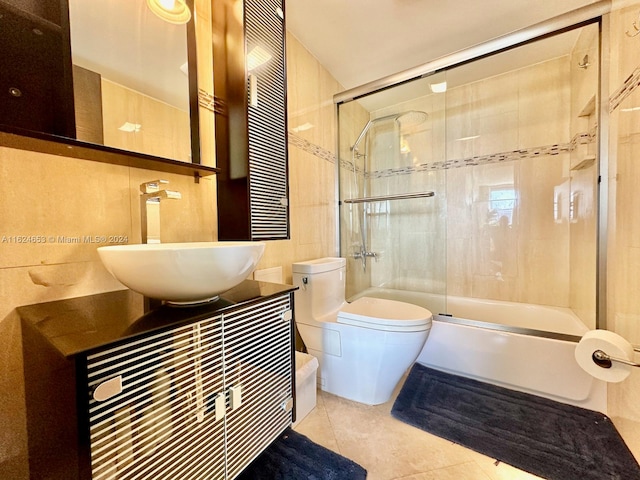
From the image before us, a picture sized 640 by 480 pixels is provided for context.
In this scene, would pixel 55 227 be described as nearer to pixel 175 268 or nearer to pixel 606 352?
pixel 175 268

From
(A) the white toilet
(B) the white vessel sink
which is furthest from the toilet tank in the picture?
(B) the white vessel sink

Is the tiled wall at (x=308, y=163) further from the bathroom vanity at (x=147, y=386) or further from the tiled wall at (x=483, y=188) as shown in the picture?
the bathroom vanity at (x=147, y=386)

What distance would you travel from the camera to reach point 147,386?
55 cm

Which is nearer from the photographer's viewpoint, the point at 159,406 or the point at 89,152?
the point at 159,406

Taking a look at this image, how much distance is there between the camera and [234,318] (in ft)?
2.39

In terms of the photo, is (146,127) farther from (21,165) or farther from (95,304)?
(95,304)

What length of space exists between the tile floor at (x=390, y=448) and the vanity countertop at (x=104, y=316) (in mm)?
827

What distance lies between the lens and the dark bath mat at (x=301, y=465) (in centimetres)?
94

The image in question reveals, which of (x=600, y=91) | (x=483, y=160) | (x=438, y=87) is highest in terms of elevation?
(x=438, y=87)

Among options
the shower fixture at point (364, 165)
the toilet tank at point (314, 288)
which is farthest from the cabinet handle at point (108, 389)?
the shower fixture at point (364, 165)

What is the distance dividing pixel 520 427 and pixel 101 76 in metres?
2.22

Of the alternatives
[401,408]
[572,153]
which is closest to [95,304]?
[401,408]

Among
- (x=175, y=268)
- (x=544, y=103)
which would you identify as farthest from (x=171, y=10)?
(x=544, y=103)

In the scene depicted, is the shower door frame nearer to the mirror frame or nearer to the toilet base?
the toilet base
